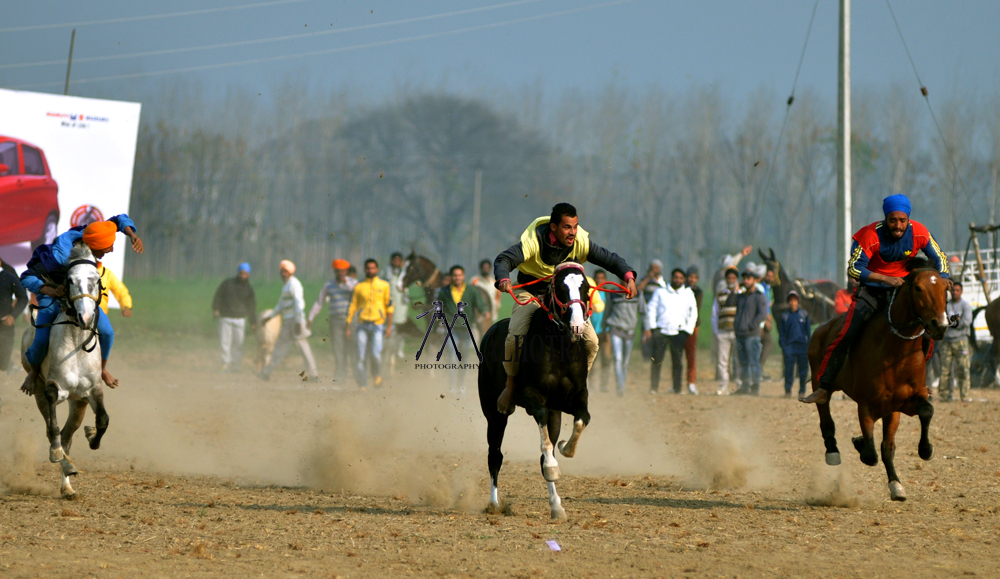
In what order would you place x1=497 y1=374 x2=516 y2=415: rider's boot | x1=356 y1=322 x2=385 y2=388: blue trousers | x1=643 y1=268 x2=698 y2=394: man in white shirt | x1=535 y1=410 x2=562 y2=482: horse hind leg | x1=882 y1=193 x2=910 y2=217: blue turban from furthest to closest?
x1=643 y1=268 x2=698 y2=394: man in white shirt
x1=356 y1=322 x2=385 y2=388: blue trousers
x1=882 y1=193 x2=910 y2=217: blue turban
x1=497 y1=374 x2=516 y2=415: rider's boot
x1=535 y1=410 x2=562 y2=482: horse hind leg

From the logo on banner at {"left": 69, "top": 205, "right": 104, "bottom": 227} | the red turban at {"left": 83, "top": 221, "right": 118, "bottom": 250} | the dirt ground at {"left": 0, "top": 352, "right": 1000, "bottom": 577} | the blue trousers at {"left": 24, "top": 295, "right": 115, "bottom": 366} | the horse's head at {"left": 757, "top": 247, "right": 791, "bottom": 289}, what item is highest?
the logo on banner at {"left": 69, "top": 205, "right": 104, "bottom": 227}

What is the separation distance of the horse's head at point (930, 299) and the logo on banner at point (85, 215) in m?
18.3

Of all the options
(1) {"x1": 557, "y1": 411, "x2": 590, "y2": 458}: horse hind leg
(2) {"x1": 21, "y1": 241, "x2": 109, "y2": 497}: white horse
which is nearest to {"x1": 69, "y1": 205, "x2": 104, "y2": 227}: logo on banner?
(2) {"x1": 21, "y1": 241, "x2": 109, "y2": 497}: white horse

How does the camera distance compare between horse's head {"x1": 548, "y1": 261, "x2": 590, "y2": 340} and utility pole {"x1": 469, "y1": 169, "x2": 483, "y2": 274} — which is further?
utility pole {"x1": 469, "y1": 169, "x2": 483, "y2": 274}

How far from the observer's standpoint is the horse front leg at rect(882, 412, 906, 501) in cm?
839

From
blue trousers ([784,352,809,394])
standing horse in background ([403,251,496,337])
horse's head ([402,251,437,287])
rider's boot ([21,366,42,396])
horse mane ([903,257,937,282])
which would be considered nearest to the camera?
horse mane ([903,257,937,282])

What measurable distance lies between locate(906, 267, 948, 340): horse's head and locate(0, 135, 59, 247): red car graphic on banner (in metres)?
18.5

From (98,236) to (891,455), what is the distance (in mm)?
7088

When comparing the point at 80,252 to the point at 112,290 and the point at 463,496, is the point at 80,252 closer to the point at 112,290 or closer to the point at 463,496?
the point at 112,290

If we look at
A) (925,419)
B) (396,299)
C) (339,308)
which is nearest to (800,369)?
(396,299)

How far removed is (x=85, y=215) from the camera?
2205cm

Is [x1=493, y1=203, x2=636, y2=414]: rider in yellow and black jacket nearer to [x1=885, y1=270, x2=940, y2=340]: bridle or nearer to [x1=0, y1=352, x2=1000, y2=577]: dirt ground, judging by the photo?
[x1=0, y1=352, x2=1000, y2=577]: dirt ground

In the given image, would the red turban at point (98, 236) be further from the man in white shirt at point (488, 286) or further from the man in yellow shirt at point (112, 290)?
the man in white shirt at point (488, 286)

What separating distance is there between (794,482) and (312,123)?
4502cm
